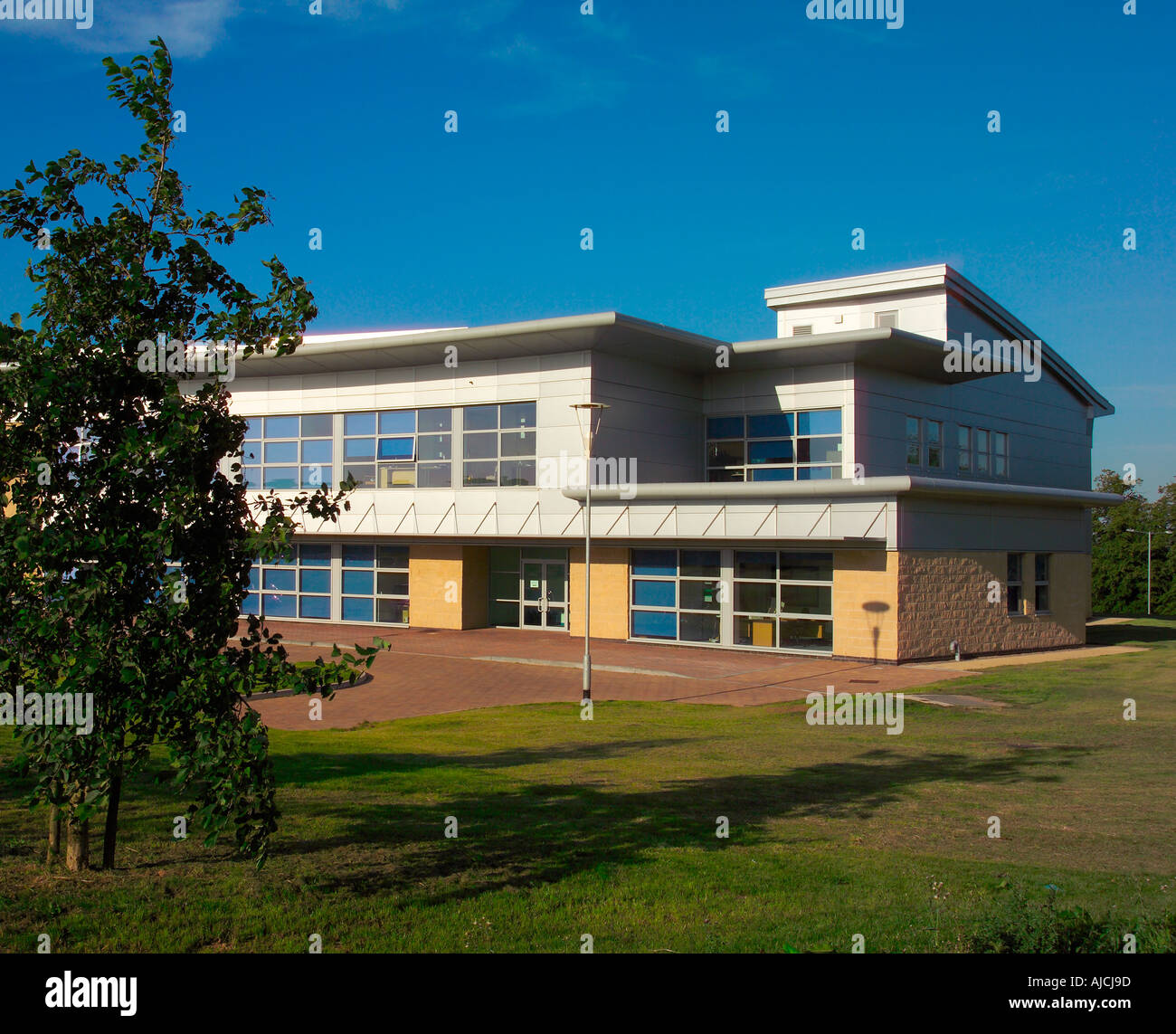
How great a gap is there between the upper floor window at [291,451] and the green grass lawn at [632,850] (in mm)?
21824

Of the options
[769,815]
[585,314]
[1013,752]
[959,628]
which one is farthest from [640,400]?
[769,815]

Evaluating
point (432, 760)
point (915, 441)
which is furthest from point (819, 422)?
point (432, 760)

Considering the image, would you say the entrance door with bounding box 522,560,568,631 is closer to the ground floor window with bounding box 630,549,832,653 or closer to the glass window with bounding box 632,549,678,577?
the glass window with bounding box 632,549,678,577

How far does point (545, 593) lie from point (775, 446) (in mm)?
8735

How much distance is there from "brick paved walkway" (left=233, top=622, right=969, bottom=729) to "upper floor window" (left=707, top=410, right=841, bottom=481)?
681 cm

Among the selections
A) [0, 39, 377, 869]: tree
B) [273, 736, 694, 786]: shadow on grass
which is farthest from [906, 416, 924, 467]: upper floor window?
[0, 39, 377, 869]: tree

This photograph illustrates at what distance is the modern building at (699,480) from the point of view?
2642 centimetres

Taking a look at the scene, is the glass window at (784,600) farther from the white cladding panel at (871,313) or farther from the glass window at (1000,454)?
the glass window at (1000,454)

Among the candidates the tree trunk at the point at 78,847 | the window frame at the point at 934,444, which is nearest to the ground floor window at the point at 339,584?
the window frame at the point at 934,444

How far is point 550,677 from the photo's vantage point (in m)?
23.4

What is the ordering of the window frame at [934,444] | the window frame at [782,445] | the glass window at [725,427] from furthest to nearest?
the window frame at [934,444]
the glass window at [725,427]
the window frame at [782,445]

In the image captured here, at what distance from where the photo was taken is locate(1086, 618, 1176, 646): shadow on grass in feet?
114

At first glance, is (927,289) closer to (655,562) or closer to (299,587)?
(655,562)
